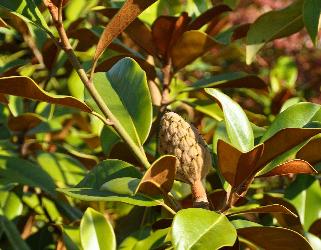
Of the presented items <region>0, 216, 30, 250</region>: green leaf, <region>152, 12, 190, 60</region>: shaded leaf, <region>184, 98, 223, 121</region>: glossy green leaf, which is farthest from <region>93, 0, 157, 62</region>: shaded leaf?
<region>184, 98, 223, 121</region>: glossy green leaf

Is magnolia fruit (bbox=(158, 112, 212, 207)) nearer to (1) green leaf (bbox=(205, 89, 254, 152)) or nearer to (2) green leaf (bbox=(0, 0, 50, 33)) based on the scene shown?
(1) green leaf (bbox=(205, 89, 254, 152))

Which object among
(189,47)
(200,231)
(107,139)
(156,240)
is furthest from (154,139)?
(200,231)

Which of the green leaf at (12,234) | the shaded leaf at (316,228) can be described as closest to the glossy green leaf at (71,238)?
the green leaf at (12,234)

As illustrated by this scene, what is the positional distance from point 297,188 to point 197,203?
458 millimetres

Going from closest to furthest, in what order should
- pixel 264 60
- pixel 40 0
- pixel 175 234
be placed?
1. pixel 175 234
2. pixel 40 0
3. pixel 264 60

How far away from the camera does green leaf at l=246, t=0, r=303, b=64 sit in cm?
154

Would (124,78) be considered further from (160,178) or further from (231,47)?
(231,47)

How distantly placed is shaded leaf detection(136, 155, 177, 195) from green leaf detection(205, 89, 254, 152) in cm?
14

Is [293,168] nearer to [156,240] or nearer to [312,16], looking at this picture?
[156,240]

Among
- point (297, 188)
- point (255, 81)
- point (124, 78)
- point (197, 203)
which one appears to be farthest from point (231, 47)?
point (197, 203)

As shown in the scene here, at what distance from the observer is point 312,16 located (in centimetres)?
136

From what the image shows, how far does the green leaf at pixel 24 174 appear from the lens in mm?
1598

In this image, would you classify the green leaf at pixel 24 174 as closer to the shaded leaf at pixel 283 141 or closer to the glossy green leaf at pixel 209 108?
the glossy green leaf at pixel 209 108

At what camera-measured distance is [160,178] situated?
1047mm
